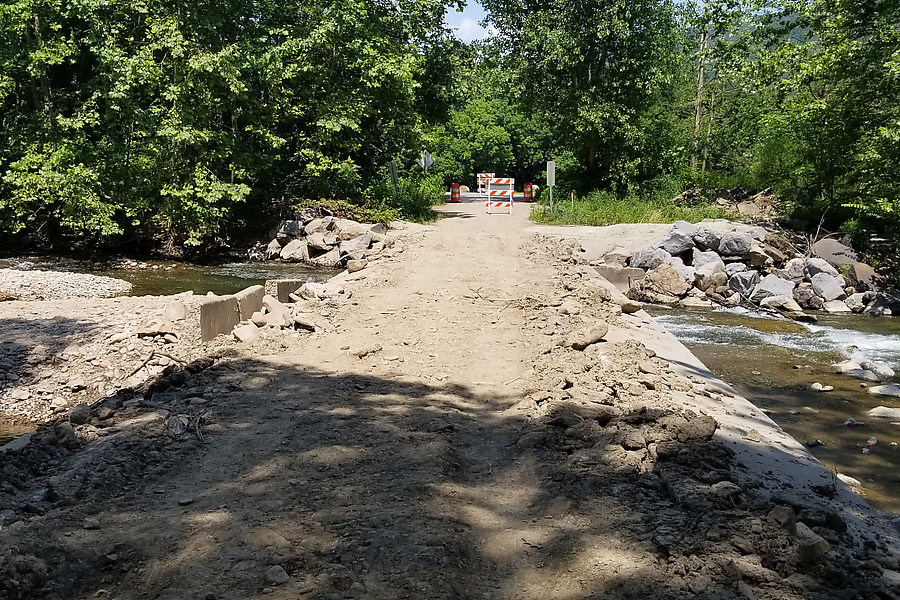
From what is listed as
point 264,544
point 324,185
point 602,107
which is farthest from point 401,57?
point 264,544

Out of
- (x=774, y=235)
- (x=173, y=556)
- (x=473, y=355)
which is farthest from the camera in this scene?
(x=774, y=235)

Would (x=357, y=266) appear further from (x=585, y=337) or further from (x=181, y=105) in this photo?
(x=181, y=105)

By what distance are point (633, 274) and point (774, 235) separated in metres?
5.89

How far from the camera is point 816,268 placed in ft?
56.5

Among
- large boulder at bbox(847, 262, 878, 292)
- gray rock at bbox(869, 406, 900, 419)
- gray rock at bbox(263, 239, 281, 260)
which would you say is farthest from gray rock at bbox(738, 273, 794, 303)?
gray rock at bbox(263, 239, 281, 260)

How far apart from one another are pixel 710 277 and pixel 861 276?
11.7 feet

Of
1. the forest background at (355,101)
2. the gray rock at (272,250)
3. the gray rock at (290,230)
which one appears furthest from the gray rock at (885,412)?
the gray rock at (272,250)

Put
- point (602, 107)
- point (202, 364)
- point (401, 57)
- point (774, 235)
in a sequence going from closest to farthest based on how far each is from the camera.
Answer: point (202, 364), point (774, 235), point (401, 57), point (602, 107)

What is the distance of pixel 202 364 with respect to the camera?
7.28 metres

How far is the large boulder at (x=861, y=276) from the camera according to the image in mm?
16503

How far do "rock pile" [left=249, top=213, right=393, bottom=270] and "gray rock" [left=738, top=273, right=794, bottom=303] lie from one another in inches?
372

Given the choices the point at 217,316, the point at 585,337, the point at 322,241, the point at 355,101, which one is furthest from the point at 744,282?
the point at 355,101

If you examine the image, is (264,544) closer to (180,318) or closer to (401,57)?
(180,318)

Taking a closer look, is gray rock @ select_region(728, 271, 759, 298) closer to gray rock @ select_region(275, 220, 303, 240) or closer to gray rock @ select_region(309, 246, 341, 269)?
gray rock @ select_region(309, 246, 341, 269)
